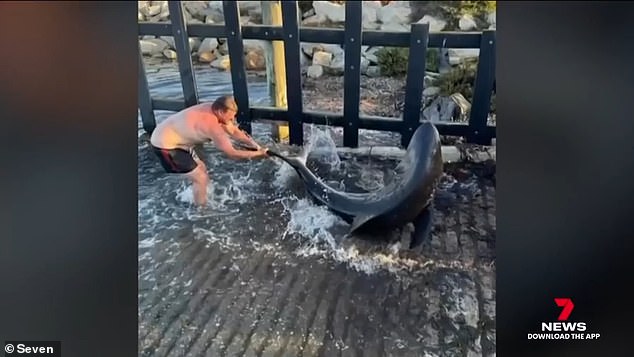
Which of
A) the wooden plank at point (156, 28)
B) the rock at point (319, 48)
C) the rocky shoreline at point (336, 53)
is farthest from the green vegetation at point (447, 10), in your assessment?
the wooden plank at point (156, 28)

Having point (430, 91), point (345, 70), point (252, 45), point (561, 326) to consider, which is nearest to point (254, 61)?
point (252, 45)

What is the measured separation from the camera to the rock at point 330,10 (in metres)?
A: 1.08

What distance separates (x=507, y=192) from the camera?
3.51 feet

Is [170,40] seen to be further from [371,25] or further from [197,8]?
[371,25]

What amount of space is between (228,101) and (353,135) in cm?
17

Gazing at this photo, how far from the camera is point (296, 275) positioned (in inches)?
42.6

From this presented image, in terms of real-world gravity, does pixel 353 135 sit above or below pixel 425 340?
above

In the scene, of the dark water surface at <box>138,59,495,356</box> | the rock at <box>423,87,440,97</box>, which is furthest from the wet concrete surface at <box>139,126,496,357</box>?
the rock at <box>423,87,440,97</box>

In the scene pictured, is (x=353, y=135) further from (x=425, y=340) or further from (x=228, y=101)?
(x=425, y=340)

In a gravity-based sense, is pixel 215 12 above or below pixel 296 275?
above

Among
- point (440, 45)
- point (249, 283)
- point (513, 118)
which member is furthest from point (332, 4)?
point (249, 283)

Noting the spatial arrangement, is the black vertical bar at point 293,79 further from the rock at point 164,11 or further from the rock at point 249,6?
the rock at point 164,11

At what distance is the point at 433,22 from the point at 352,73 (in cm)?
12

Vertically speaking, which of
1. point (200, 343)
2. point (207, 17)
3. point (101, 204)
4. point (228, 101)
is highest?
point (207, 17)
